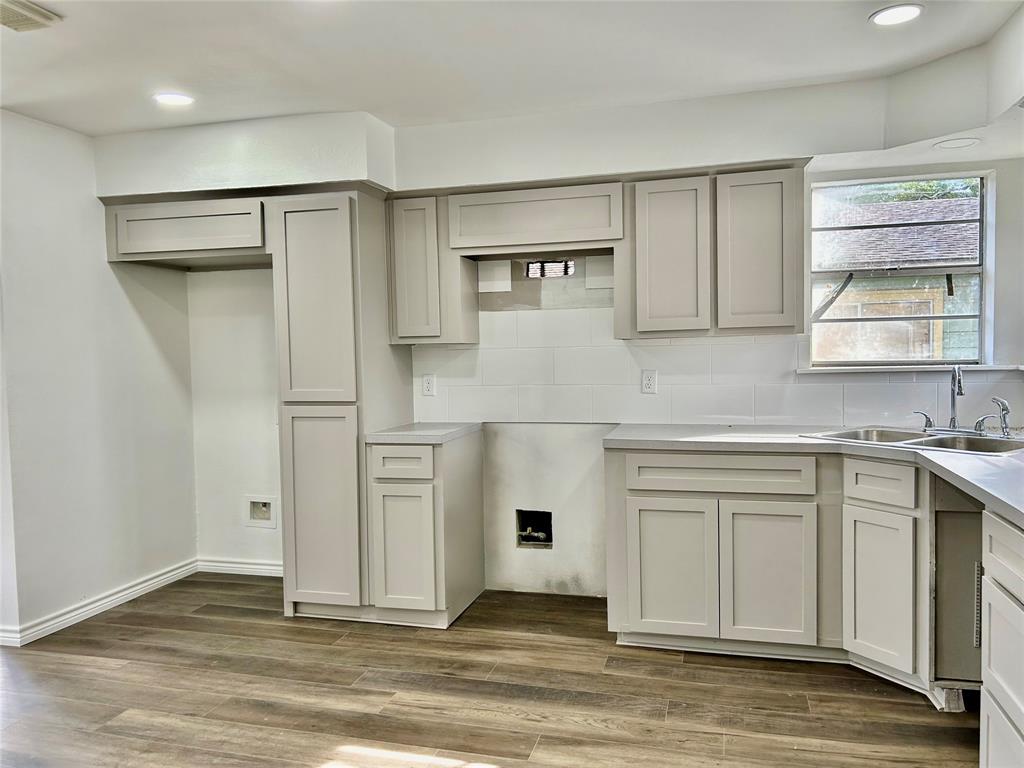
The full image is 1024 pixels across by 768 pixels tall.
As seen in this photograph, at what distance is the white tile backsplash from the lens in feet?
10.8

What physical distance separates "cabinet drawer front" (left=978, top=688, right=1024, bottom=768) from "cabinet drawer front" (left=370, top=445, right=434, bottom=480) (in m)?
2.25

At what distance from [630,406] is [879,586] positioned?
1405mm

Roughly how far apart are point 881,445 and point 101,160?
389cm

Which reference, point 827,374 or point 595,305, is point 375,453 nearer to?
point 595,305

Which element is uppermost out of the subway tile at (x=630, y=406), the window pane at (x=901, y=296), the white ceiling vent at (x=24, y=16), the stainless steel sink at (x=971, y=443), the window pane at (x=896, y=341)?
the white ceiling vent at (x=24, y=16)

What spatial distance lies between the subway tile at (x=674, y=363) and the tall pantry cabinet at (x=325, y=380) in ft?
4.33

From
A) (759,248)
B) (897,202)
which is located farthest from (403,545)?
(897,202)

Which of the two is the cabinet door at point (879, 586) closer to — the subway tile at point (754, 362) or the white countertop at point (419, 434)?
the subway tile at point (754, 362)

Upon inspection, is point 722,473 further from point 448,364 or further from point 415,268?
point 415,268

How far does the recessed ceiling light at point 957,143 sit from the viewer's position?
285 centimetres

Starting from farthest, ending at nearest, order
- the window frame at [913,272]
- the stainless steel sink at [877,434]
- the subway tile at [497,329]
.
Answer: the subway tile at [497,329], the window frame at [913,272], the stainless steel sink at [877,434]

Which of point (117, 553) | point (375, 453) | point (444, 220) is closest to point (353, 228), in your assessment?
point (444, 220)

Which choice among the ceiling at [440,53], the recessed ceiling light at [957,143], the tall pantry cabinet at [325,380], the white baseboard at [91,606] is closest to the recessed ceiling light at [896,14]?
the ceiling at [440,53]

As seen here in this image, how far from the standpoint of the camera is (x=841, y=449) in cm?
283
